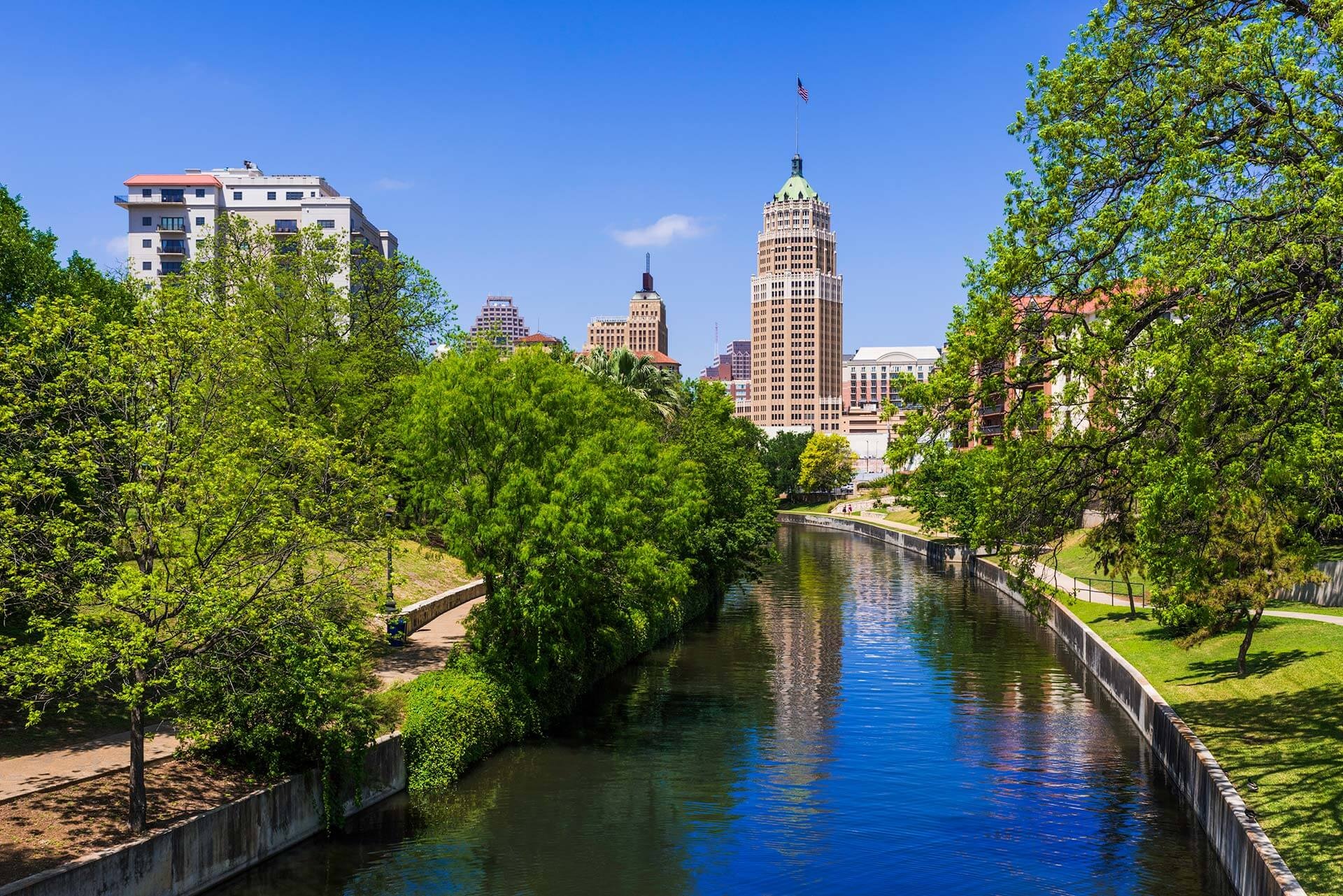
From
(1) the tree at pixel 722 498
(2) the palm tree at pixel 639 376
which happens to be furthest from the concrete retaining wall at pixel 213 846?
(2) the palm tree at pixel 639 376

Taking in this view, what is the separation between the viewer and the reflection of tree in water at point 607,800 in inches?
1003

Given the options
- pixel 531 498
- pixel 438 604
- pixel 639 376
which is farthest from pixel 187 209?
pixel 531 498

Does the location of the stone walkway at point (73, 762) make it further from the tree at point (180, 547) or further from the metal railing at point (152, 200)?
the metal railing at point (152, 200)

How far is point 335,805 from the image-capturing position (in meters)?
27.3

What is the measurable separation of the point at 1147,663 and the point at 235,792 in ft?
104

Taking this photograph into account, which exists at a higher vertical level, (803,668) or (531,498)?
(531,498)

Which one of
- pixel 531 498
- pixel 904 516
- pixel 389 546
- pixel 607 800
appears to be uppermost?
pixel 531 498

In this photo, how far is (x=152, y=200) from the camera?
13088 centimetres

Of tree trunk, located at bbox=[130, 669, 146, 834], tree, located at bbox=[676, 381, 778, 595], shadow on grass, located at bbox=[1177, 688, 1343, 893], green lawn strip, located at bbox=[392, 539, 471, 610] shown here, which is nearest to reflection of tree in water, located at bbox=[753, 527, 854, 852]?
Result: tree, located at bbox=[676, 381, 778, 595]

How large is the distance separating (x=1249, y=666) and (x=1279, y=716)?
661cm

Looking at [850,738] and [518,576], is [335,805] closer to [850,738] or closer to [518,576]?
[518,576]

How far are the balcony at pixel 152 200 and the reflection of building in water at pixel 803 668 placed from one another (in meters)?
87.9

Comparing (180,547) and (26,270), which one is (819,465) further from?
(180,547)

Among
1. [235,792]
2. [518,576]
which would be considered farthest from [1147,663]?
[235,792]
